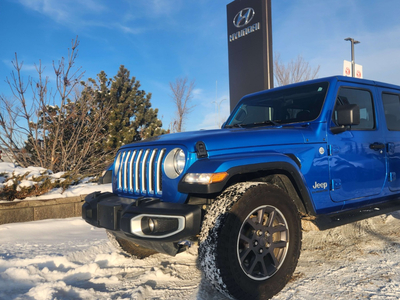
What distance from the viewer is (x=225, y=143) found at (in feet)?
8.42

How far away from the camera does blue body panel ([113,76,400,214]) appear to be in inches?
99.0

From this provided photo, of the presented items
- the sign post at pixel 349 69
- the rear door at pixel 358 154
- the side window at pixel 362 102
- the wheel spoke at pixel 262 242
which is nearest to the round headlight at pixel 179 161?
the wheel spoke at pixel 262 242

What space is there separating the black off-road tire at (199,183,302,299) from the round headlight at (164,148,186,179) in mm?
390

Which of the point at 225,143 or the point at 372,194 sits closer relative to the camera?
the point at 225,143

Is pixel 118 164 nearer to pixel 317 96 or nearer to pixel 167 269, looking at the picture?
pixel 167 269

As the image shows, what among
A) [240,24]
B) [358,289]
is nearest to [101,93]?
[240,24]

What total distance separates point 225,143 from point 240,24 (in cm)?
1022

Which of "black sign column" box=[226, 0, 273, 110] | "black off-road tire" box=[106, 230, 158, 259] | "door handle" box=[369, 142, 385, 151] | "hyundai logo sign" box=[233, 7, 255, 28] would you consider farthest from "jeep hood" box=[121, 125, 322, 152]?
"hyundai logo sign" box=[233, 7, 255, 28]

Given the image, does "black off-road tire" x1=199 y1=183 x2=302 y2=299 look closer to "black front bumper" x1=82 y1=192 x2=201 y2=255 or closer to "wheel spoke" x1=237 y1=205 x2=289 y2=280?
"wheel spoke" x1=237 y1=205 x2=289 y2=280

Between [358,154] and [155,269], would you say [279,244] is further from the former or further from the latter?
[358,154]

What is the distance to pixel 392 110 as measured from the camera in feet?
13.6

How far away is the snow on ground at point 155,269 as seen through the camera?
2572mm

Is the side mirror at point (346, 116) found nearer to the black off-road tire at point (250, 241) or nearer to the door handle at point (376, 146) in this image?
the door handle at point (376, 146)

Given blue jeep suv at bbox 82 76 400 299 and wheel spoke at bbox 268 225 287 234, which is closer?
blue jeep suv at bbox 82 76 400 299
